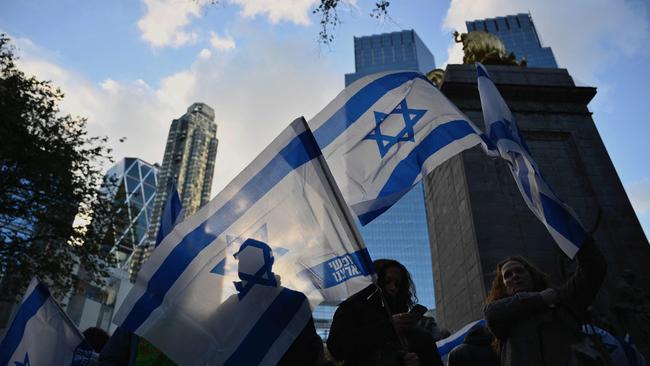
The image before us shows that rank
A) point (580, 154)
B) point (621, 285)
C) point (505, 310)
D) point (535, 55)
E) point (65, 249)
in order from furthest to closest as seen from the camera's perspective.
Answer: point (535, 55)
point (65, 249)
point (580, 154)
point (621, 285)
point (505, 310)

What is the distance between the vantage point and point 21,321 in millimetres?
5117

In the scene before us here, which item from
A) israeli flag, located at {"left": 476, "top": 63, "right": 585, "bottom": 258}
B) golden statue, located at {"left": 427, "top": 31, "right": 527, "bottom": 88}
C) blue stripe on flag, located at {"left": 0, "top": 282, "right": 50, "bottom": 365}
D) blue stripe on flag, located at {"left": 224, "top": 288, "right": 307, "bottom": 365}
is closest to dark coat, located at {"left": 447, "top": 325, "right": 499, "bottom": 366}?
israeli flag, located at {"left": 476, "top": 63, "right": 585, "bottom": 258}

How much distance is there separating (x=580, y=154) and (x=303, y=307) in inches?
394

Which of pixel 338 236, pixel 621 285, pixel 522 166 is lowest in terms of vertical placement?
pixel 338 236

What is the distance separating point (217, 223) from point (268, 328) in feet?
2.88

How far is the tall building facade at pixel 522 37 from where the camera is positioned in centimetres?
15712

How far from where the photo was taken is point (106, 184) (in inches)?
656

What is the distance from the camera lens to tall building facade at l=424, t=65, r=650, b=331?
890cm

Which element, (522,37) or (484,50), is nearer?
(484,50)

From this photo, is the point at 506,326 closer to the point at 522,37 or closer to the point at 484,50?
the point at 484,50

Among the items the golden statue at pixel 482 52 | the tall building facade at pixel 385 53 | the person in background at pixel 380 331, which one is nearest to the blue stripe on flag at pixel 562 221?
the person in background at pixel 380 331

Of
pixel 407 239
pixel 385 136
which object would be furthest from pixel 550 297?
pixel 407 239

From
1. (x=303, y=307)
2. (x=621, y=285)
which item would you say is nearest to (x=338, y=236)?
(x=303, y=307)

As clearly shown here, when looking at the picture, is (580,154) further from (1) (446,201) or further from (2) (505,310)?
(2) (505,310)
